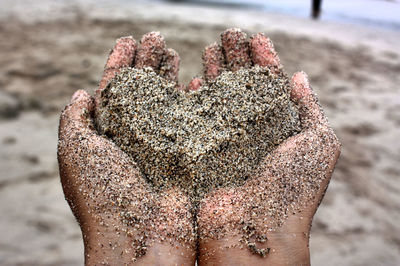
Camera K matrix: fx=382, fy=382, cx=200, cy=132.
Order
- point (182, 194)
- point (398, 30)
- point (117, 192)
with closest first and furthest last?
point (117, 192), point (182, 194), point (398, 30)

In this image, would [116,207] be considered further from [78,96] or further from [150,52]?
[150,52]

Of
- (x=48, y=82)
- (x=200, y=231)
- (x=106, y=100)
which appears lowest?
(x=48, y=82)

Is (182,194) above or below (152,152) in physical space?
below

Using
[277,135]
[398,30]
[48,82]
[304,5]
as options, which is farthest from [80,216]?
[304,5]

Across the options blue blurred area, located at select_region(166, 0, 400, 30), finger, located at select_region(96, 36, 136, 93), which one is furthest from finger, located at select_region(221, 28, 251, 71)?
blue blurred area, located at select_region(166, 0, 400, 30)

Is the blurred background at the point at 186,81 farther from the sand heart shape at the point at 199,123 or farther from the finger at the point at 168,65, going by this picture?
the finger at the point at 168,65

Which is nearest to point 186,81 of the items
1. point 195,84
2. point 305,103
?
point 195,84

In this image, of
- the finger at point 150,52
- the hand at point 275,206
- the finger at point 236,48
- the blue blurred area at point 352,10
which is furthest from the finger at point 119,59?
the blue blurred area at point 352,10

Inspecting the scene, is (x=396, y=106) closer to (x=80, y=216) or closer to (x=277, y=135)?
(x=277, y=135)
